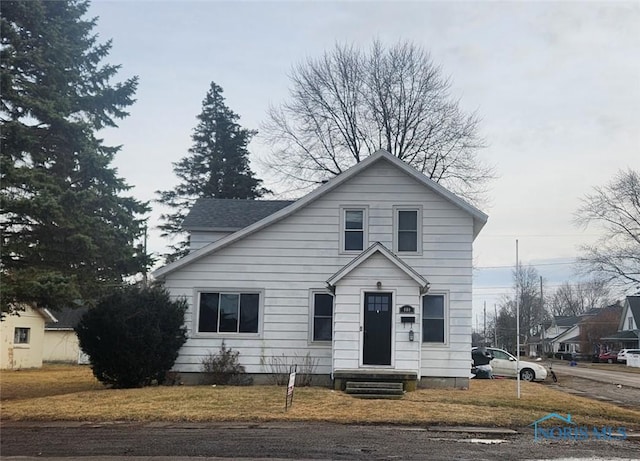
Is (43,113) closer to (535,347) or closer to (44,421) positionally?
(44,421)

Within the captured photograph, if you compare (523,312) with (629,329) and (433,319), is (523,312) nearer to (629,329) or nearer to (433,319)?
(629,329)

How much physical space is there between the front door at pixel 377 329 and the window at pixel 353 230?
2.21 m

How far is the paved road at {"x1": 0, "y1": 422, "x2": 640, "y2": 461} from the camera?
31.4 feet

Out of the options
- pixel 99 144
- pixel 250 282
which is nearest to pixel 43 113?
pixel 99 144

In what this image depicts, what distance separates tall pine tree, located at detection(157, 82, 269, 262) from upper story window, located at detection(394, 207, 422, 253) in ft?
91.3

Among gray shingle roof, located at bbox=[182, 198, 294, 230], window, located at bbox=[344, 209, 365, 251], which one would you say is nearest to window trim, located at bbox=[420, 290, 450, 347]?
window, located at bbox=[344, 209, 365, 251]

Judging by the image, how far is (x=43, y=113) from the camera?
17125 mm

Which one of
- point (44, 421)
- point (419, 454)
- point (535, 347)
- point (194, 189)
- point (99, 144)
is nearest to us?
point (419, 454)

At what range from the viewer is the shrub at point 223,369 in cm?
1909

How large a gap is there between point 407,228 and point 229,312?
244 inches

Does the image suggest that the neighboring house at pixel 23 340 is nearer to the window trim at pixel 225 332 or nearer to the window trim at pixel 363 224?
the window trim at pixel 225 332

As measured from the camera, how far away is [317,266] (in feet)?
64.8

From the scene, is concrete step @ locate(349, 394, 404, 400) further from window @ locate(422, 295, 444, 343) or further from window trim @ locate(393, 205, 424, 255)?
window trim @ locate(393, 205, 424, 255)

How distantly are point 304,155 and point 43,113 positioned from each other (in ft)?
71.2
